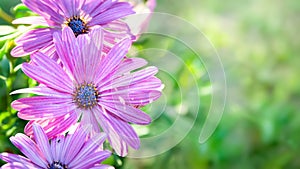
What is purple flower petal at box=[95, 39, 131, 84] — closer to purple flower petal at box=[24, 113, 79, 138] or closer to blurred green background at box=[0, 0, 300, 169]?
purple flower petal at box=[24, 113, 79, 138]

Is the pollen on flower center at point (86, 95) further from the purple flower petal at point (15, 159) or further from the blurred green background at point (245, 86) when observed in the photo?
the blurred green background at point (245, 86)

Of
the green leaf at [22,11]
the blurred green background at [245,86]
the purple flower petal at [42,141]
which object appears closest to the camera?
the purple flower petal at [42,141]

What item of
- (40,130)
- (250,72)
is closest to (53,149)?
(40,130)

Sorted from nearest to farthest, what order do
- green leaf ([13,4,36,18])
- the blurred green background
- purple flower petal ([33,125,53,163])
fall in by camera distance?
purple flower petal ([33,125,53,163]) < green leaf ([13,4,36,18]) < the blurred green background

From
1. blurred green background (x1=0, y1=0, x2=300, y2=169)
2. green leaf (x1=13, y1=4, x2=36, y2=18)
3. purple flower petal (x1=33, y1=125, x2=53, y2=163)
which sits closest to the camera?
purple flower petal (x1=33, y1=125, x2=53, y2=163)

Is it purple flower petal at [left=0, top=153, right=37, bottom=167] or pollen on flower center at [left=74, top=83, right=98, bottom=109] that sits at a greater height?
pollen on flower center at [left=74, top=83, right=98, bottom=109]

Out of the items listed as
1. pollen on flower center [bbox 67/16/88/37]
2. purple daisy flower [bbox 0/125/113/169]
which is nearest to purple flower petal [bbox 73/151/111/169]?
purple daisy flower [bbox 0/125/113/169]

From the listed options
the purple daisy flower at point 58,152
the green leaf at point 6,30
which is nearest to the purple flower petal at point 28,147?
the purple daisy flower at point 58,152

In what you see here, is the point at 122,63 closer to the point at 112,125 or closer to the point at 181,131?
the point at 112,125
